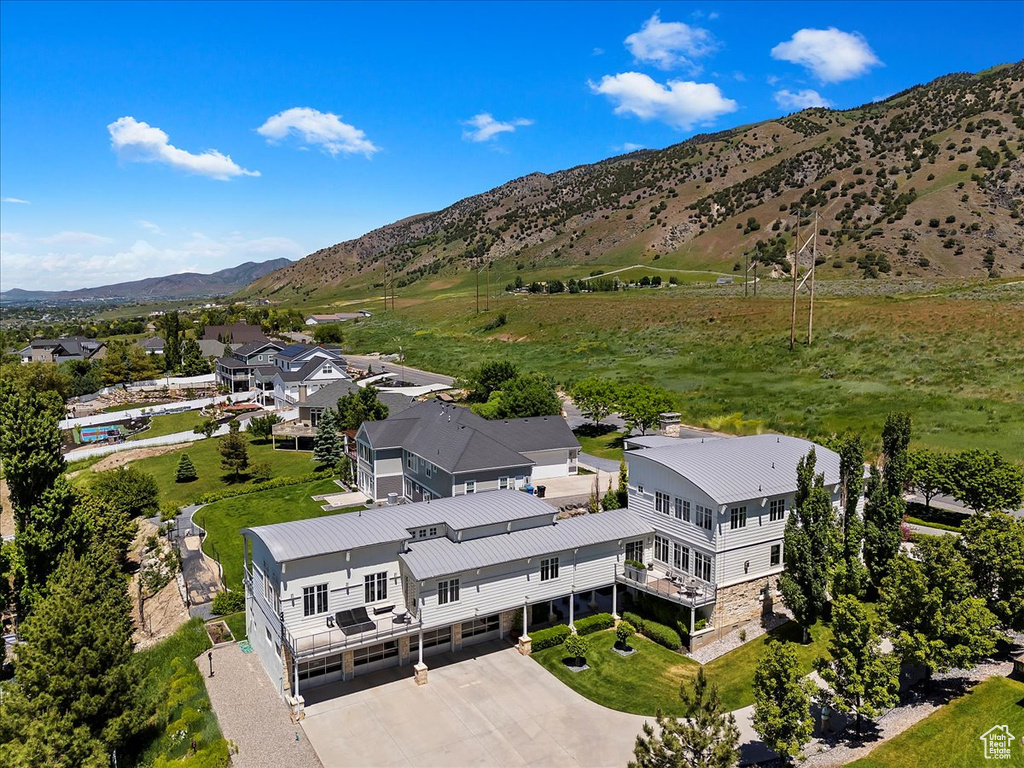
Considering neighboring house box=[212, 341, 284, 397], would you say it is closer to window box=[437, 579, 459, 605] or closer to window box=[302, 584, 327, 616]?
window box=[302, 584, 327, 616]

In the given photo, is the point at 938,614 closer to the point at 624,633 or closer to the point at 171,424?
the point at 624,633

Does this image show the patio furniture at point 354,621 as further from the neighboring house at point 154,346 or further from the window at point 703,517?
the neighboring house at point 154,346

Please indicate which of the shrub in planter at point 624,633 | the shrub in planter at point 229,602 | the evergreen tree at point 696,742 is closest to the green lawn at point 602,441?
the shrub in planter at point 624,633

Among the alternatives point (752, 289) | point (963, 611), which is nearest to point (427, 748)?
point (963, 611)

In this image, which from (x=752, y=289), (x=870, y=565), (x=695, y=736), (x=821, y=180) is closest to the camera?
(x=695, y=736)

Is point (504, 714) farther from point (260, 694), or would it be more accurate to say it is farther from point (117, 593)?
→ point (117, 593)
